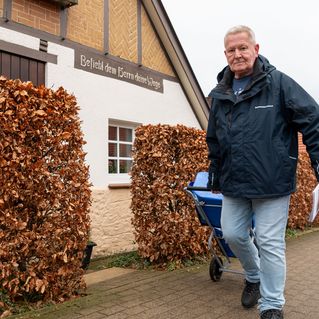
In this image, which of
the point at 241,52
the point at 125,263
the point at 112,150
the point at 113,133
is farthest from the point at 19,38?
the point at 241,52

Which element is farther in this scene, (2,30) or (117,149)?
(117,149)

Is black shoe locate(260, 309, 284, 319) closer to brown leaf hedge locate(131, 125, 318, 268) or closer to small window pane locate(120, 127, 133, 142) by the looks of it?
brown leaf hedge locate(131, 125, 318, 268)

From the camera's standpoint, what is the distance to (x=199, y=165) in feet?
20.2

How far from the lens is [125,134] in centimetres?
851

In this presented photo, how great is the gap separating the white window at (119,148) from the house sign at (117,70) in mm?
943

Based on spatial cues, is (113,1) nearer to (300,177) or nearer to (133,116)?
(133,116)

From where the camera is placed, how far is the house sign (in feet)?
23.9

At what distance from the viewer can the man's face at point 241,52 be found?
11.1 feet

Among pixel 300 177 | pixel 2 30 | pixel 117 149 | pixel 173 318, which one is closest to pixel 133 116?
pixel 117 149

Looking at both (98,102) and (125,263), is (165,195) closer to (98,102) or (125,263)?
(125,263)

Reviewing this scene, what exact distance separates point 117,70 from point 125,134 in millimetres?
1286

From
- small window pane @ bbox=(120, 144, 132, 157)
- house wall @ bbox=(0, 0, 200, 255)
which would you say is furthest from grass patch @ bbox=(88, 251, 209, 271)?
small window pane @ bbox=(120, 144, 132, 157)

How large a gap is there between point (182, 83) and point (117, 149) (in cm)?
276

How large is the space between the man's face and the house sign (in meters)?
4.20
